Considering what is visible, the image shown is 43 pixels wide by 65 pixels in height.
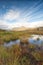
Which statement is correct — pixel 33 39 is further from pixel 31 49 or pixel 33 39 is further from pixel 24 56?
pixel 24 56

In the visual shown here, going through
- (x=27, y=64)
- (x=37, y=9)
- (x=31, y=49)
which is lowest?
(x=27, y=64)

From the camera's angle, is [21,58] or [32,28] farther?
[32,28]

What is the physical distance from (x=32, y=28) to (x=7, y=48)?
415 mm

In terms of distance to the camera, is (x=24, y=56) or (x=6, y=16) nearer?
(x=24, y=56)

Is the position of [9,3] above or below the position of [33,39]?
above

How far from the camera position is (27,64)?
4.17 ft

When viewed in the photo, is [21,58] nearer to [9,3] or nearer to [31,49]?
[31,49]

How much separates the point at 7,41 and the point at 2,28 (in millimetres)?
193

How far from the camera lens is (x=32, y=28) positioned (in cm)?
144

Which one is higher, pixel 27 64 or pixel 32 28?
pixel 32 28

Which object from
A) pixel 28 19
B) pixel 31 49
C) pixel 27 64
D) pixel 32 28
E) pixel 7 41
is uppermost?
pixel 28 19

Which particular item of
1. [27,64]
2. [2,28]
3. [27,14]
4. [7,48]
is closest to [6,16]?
[2,28]

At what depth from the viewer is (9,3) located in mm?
1391

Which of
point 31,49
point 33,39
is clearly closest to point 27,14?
point 33,39
